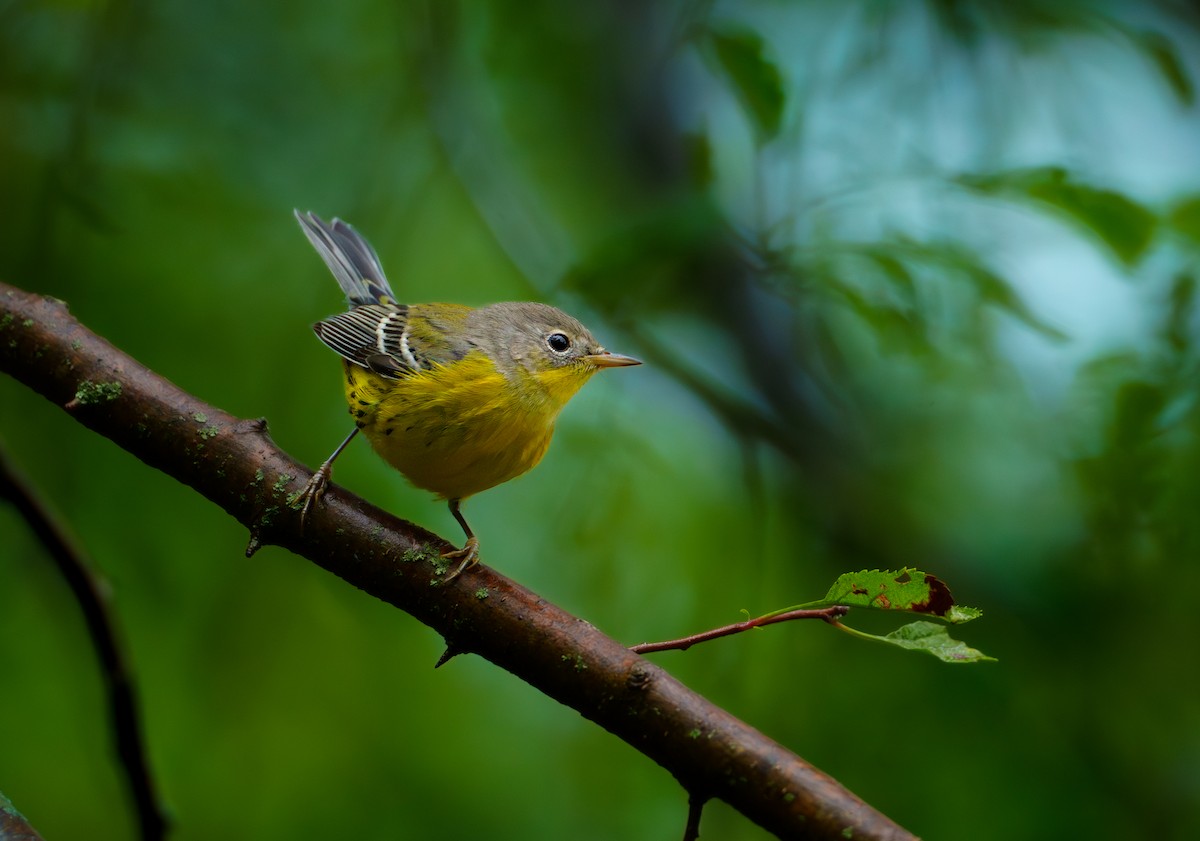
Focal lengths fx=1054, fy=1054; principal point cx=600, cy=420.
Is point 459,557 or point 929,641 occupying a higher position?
point 929,641

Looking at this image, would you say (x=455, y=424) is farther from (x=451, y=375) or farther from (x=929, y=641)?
(x=929, y=641)

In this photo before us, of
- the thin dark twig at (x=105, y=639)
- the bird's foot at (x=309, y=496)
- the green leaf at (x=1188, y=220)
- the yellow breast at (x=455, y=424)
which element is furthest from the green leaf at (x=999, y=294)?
the thin dark twig at (x=105, y=639)

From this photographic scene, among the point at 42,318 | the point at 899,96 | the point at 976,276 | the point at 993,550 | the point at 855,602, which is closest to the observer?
the point at 855,602

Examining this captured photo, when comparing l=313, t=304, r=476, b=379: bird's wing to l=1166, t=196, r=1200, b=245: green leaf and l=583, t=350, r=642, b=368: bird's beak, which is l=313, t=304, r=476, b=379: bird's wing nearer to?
l=583, t=350, r=642, b=368: bird's beak

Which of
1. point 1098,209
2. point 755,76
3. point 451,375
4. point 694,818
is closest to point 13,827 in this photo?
point 694,818

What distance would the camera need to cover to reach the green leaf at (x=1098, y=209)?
11.4 feet

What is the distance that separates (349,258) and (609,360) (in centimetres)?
138

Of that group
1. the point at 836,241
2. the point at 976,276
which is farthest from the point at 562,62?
the point at 976,276

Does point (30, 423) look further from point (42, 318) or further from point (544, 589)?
point (544, 589)

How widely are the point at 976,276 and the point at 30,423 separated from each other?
364 centimetres

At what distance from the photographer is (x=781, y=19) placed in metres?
5.25

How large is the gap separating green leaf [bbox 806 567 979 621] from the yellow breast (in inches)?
74.1

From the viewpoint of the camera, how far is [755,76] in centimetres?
348

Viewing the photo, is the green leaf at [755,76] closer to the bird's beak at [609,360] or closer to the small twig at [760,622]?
the bird's beak at [609,360]
